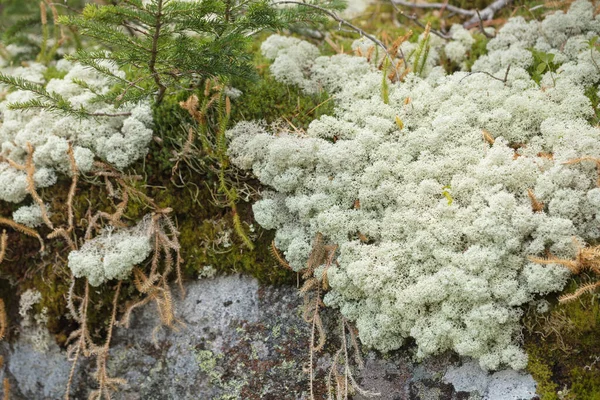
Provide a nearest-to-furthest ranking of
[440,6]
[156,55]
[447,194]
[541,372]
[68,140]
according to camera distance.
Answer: [541,372], [447,194], [156,55], [68,140], [440,6]

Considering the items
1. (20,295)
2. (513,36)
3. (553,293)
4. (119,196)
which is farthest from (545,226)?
(20,295)

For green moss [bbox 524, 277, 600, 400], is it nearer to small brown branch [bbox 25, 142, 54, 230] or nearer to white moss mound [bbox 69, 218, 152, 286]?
white moss mound [bbox 69, 218, 152, 286]

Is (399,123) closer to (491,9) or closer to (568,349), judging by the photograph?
(568,349)

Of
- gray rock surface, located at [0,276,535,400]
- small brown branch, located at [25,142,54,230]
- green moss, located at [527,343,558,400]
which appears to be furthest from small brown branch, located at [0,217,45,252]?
green moss, located at [527,343,558,400]

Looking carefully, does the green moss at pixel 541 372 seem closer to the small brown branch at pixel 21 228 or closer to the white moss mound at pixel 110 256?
the white moss mound at pixel 110 256

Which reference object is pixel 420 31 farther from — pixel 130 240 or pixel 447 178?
pixel 130 240

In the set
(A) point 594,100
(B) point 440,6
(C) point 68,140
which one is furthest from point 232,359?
(B) point 440,6
